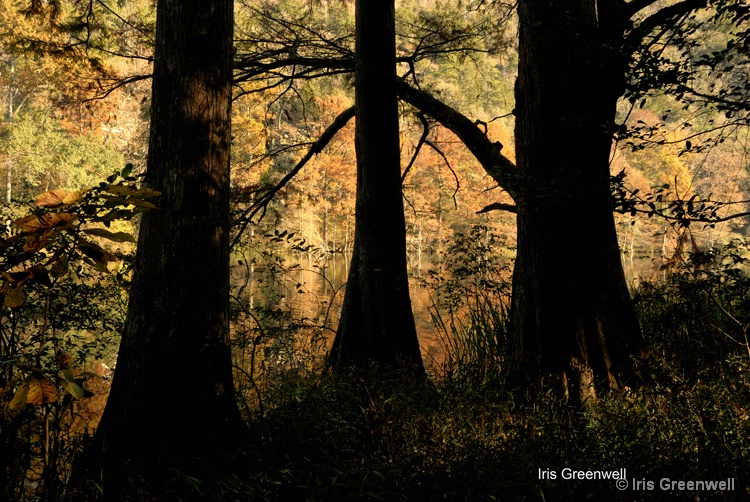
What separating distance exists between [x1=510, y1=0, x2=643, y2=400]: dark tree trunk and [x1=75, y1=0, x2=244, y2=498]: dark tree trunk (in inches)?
93.0

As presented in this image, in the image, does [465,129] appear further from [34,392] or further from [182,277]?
[34,392]

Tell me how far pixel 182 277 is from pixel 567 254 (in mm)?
2848

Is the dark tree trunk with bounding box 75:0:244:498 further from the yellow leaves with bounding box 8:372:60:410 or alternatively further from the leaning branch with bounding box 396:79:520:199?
the leaning branch with bounding box 396:79:520:199

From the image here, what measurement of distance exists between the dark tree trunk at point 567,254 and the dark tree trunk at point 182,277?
236cm

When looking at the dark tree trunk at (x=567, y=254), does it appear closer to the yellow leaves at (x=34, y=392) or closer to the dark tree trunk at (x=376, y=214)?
the dark tree trunk at (x=376, y=214)

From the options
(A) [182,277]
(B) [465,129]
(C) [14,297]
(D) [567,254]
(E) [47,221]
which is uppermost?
(B) [465,129]

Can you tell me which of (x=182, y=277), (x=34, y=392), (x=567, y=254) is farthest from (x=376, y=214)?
(x=34, y=392)

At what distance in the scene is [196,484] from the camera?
2.59 metres

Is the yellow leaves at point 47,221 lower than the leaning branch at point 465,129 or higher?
lower

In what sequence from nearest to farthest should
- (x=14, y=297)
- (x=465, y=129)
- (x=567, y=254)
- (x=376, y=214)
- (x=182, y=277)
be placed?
(x=14, y=297)
(x=182, y=277)
(x=567, y=254)
(x=376, y=214)
(x=465, y=129)

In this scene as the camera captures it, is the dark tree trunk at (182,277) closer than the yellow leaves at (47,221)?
No

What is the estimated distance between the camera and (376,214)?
5.71m

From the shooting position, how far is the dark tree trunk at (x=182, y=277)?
122 inches

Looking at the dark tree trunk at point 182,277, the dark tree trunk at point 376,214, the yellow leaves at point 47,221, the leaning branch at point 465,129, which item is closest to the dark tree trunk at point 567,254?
the leaning branch at point 465,129
